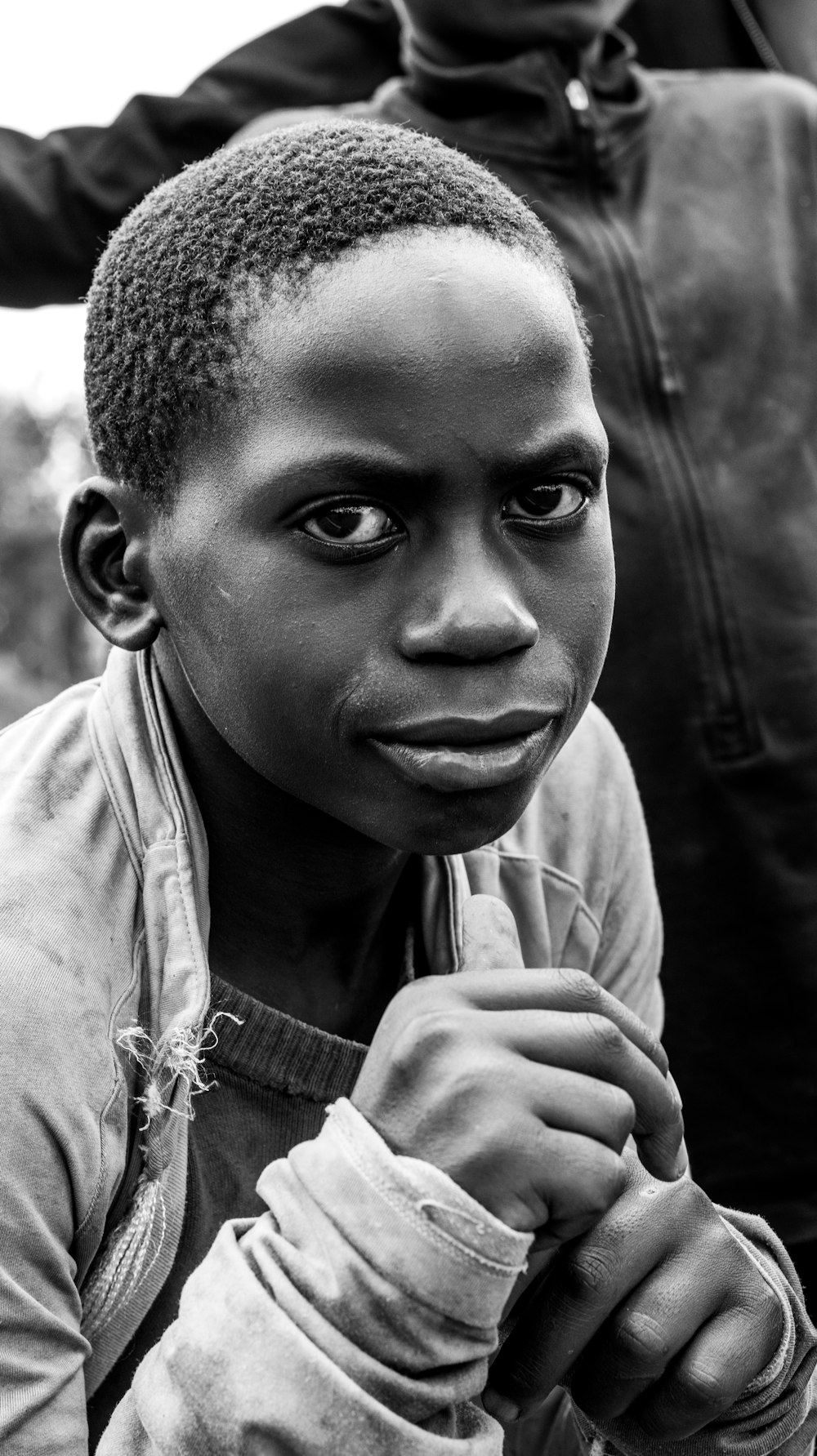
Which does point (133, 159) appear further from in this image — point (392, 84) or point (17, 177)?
point (392, 84)

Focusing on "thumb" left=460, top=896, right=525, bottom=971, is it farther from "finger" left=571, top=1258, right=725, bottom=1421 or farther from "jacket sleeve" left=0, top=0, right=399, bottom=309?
"jacket sleeve" left=0, top=0, right=399, bottom=309

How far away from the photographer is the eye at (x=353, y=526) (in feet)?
4.50

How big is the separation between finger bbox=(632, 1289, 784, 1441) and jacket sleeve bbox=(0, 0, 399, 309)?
1863mm

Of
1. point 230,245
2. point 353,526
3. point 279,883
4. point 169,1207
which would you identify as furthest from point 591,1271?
point 230,245

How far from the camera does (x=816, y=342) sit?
8.77 ft

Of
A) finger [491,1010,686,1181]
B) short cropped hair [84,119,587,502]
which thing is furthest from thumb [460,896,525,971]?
short cropped hair [84,119,587,502]

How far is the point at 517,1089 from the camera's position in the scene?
1284 mm

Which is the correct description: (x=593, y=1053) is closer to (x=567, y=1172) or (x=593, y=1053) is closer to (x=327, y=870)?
(x=567, y=1172)

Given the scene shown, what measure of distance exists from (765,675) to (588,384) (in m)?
1.16

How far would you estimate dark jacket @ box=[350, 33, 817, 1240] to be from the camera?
258 centimetres

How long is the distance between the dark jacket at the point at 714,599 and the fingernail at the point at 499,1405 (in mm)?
1139

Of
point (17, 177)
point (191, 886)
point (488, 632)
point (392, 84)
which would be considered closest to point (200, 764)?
point (191, 886)

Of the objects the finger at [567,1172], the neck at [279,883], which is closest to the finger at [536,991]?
the finger at [567,1172]

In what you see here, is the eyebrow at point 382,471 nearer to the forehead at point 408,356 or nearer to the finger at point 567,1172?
the forehead at point 408,356
